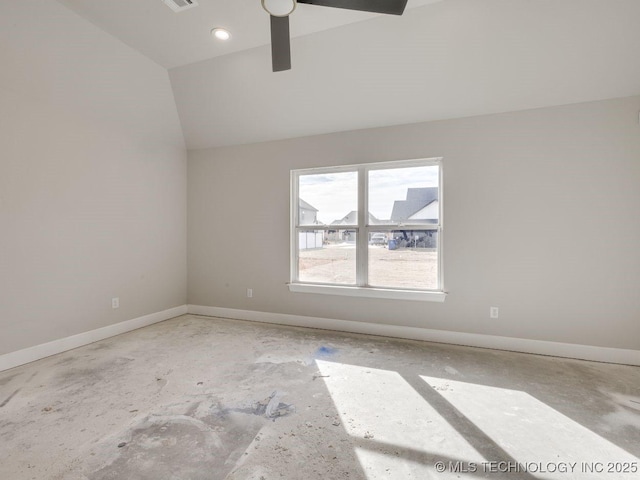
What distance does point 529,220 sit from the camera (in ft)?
9.95

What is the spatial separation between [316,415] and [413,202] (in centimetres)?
254

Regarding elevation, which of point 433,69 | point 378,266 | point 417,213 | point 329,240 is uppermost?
point 433,69

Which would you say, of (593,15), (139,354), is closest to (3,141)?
(139,354)

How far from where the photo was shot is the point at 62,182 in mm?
3004

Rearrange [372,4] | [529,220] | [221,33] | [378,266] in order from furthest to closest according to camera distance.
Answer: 1. [378,266]
2. [529,220]
3. [221,33]
4. [372,4]

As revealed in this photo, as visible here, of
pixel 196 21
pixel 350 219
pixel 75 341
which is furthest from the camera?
pixel 350 219

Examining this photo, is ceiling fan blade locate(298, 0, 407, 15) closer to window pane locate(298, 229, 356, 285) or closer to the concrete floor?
window pane locate(298, 229, 356, 285)

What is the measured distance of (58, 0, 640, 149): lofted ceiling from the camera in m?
2.41

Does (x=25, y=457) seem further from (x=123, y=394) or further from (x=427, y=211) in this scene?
(x=427, y=211)

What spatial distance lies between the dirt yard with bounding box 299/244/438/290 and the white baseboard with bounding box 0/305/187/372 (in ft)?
6.97

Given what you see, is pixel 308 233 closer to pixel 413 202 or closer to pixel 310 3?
pixel 413 202

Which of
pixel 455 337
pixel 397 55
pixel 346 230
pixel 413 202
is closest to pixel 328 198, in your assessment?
pixel 346 230

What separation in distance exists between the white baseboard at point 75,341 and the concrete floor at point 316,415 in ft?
0.47

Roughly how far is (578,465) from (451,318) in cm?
176
